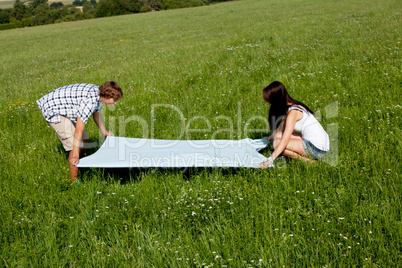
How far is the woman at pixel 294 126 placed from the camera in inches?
189

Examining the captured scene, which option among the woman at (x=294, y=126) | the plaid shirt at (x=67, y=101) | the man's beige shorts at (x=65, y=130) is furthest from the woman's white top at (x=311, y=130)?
the man's beige shorts at (x=65, y=130)

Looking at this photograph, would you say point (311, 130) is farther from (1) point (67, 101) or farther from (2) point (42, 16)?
(2) point (42, 16)

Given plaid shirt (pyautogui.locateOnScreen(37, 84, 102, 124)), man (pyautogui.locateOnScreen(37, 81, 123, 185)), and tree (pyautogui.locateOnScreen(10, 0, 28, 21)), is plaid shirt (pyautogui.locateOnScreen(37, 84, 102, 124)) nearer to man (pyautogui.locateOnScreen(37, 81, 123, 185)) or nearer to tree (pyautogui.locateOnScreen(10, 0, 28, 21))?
man (pyautogui.locateOnScreen(37, 81, 123, 185))

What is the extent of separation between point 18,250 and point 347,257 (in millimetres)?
3060

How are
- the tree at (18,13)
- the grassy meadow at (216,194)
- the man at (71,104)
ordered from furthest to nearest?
the tree at (18,13)
the man at (71,104)
the grassy meadow at (216,194)

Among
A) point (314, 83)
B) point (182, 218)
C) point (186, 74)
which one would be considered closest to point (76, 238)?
point (182, 218)

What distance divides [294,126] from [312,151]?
46 centimetres

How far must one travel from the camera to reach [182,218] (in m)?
3.68

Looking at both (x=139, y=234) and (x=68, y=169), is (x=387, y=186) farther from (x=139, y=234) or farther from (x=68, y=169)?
(x=68, y=169)

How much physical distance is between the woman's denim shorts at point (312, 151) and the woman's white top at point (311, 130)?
0.22ft

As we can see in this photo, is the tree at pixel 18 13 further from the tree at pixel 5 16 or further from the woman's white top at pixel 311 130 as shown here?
the woman's white top at pixel 311 130

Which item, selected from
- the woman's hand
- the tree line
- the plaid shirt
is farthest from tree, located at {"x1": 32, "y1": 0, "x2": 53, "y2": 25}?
the woman's hand

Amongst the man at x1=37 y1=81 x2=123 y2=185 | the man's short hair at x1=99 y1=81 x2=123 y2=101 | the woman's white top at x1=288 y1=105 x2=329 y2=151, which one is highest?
the man's short hair at x1=99 y1=81 x2=123 y2=101

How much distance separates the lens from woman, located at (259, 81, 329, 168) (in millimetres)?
4812
